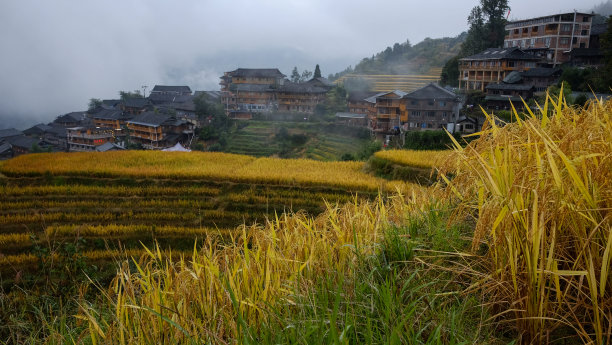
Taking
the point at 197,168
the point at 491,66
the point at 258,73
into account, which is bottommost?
the point at 197,168

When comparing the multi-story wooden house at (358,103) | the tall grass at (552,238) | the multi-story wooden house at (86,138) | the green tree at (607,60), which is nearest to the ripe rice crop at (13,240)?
the tall grass at (552,238)

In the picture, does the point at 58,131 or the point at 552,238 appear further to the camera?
the point at 58,131

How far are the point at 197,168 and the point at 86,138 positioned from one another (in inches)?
1027

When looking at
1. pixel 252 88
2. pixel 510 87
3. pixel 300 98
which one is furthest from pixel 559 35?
pixel 252 88

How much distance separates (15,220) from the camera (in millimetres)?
10930

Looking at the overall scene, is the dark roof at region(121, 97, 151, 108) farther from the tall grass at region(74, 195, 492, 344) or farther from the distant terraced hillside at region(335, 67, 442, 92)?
the tall grass at region(74, 195, 492, 344)

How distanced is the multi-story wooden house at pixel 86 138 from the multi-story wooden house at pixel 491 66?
33405 mm

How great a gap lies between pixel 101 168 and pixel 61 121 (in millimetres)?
34211

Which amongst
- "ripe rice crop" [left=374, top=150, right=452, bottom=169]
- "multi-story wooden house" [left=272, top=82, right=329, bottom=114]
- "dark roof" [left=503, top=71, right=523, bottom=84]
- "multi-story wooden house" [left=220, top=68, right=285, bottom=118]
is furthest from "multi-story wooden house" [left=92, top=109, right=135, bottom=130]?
"dark roof" [left=503, top=71, right=523, bottom=84]

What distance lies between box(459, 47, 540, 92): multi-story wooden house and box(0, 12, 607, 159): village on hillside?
0.08 metres

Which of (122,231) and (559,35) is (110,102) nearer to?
(122,231)

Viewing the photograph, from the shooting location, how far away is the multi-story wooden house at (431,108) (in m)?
27.1

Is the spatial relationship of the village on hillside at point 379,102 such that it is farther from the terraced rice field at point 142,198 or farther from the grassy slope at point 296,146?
the terraced rice field at point 142,198

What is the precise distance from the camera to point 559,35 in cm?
3141
